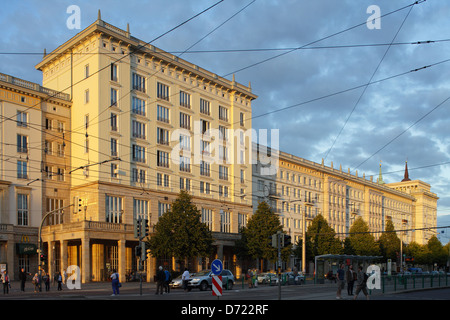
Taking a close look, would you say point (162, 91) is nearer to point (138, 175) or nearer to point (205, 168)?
point (138, 175)

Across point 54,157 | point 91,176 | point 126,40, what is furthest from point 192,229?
point 126,40

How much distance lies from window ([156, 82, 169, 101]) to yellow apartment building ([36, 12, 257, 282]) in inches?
4.9

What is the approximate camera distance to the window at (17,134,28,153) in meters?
53.3

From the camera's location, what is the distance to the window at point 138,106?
57844 millimetres

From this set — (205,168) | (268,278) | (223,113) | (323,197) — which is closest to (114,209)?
(205,168)

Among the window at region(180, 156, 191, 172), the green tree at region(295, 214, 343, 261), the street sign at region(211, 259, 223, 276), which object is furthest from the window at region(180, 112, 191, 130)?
the street sign at region(211, 259, 223, 276)

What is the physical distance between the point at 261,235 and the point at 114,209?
17799mm

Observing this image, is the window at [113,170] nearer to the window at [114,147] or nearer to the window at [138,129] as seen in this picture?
the window at [114,147]

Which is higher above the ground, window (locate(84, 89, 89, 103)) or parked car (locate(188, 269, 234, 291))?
window (locate(84, 89, 89, 103))

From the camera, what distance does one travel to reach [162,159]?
201 ft

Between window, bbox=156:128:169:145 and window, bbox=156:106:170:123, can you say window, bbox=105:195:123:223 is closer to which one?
window, bbox=156:128:169:145

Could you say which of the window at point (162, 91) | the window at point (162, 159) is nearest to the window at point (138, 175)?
the window at point (162, 159)
